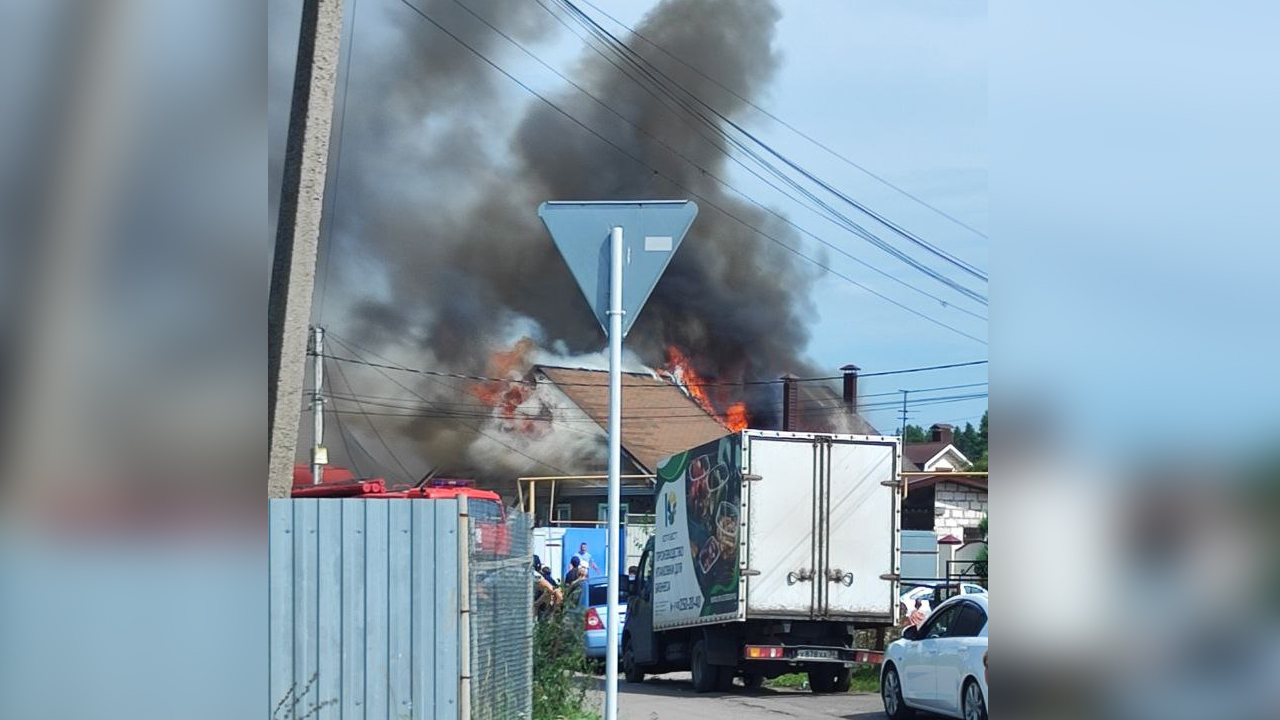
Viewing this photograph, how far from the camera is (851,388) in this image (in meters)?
56.1

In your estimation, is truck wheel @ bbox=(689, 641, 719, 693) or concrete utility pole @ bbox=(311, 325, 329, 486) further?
concrete utility pole @ bbox=(311, 325, 329, 486)

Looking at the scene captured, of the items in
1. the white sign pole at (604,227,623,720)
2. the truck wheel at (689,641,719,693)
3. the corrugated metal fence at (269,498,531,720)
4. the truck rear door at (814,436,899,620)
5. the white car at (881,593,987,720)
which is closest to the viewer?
the white sign pole at (604,227,623,720)

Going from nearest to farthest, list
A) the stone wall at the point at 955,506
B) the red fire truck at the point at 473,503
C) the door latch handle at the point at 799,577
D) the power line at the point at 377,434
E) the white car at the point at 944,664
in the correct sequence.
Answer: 1. the red fire truck at the point at 473,503
2. the white car at the point at 944,664
3. the door latch handle at the point at 799,577
4. the stone wall at the point at 955,506
5. the power line at the point at 377,434

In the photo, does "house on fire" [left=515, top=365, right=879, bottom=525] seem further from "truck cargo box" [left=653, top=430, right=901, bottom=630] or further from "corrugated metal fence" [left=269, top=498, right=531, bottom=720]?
"corrugated metal fence" [left=269, top=498, right=531, bottom=720]

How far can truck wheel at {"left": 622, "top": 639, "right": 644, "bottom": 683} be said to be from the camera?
1989 cm

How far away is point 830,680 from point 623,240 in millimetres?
13414

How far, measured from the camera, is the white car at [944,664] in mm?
12109

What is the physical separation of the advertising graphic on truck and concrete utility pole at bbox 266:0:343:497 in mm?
10450

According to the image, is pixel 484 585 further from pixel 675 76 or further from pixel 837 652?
Answer: pixel 675 76

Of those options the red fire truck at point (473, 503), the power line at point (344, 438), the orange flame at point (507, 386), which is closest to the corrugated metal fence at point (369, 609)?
the red fire truck at point (473, 503)

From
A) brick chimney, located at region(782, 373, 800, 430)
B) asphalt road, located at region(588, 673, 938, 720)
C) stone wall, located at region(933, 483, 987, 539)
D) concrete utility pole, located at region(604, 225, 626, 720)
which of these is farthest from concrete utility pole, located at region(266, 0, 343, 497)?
stone wall, located at region(933, 483, 987, 539)

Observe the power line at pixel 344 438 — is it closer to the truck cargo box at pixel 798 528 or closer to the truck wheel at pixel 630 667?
the truck wheel at pixel 630 667

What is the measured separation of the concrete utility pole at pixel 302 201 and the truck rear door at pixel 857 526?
11.5 m

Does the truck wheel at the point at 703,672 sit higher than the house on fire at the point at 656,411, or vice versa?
the house on fire at the point at 656,411
